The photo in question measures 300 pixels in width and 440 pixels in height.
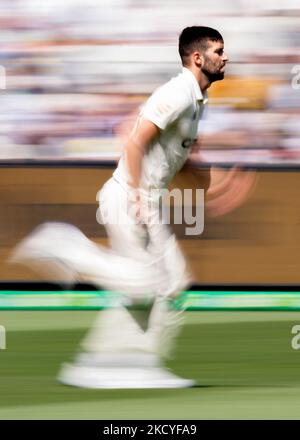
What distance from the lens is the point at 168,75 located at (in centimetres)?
1059

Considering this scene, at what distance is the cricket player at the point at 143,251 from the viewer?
685 centimetres

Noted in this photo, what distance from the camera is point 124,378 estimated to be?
275 inches

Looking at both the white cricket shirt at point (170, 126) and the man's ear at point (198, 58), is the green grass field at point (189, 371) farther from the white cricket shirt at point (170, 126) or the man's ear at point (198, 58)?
the man's ear at point (198, 58)

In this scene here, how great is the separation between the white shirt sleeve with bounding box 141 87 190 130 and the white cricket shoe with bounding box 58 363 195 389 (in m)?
1.19

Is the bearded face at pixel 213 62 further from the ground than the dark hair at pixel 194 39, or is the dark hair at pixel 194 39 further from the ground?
the dark hair at pixel 194 39

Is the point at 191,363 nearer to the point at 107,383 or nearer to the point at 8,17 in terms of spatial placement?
the point at 107,383

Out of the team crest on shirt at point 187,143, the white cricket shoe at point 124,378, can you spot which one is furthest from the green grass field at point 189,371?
the team crest on shirt at point 187,143

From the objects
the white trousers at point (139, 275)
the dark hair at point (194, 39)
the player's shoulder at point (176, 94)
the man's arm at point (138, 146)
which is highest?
the dark hair at point (194, 39)

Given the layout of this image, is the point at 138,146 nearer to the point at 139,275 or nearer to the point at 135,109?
the point at 139,275

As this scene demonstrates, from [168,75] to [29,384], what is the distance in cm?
401

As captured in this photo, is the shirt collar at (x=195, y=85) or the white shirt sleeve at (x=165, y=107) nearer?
the white shirt sleeve at (x=165, y=107)

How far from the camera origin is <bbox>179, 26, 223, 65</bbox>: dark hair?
700 centimetres

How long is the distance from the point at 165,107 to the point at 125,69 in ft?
12.9

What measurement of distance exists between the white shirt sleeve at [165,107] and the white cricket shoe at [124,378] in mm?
1188
